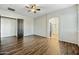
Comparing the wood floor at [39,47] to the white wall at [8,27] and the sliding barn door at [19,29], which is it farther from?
the white wall at [8,27]

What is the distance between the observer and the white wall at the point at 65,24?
2.95 m

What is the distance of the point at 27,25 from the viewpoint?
457cm

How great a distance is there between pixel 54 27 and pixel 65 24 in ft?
1.43

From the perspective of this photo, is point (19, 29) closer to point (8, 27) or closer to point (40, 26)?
point (40, 26)

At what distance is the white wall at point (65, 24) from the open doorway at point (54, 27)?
0.12m

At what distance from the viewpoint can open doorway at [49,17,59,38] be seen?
3419 millimetres

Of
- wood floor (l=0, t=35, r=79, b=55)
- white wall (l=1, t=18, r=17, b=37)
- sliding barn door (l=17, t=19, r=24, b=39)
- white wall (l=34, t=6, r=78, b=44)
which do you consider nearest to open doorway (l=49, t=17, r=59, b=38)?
white wall (l=34, t=6, r=78, b=44)

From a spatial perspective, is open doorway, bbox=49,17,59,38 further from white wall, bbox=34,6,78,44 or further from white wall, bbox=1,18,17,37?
white wall, bbox=1,18,17,37

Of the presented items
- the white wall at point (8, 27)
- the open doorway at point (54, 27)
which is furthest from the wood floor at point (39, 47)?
the white wall at point (8, 27)

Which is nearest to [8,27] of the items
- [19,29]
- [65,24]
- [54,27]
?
[19,29]

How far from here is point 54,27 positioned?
343 cm
